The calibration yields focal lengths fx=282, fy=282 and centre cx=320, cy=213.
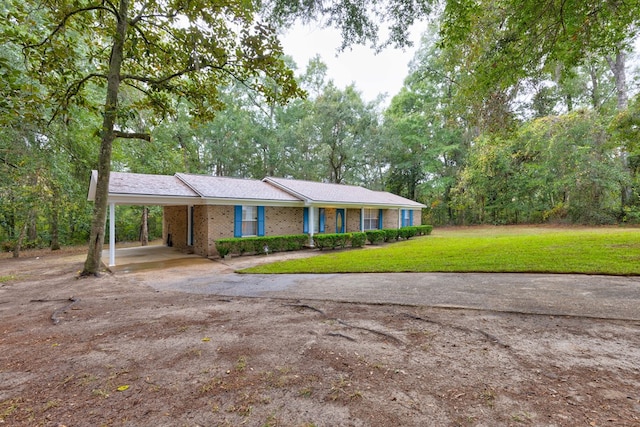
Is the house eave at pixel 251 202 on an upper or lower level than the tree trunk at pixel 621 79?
lower

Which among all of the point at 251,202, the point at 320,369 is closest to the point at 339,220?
the point at 251,202

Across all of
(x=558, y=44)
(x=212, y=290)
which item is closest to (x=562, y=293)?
(x=558, y=44)

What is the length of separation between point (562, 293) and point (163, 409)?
6.22 m

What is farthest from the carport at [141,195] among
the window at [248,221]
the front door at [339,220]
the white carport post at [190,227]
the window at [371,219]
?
the window at [371,219]

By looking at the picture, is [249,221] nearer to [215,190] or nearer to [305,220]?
[215,190]

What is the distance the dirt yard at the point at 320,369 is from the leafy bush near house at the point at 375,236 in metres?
11.9

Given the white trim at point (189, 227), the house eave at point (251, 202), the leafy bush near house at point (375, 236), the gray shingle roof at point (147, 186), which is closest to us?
the gray shingle roof at point (147, 186)

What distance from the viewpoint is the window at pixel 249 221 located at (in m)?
13.5

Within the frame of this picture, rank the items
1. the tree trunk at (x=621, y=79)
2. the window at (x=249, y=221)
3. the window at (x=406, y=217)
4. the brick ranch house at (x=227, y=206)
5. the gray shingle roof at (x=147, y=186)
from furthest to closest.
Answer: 1. the window at (x=406, y=217)
2. the tree trunk at (x=621, y=79)
3. the window at (x=249, y=221)
4. the brick ranch house at (x=227, y=206)
5. the gray shingle roof at (x=147, y=186)

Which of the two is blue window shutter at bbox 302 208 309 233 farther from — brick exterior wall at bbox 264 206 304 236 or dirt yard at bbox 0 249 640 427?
dirt yard at bbox 0 249 640 427

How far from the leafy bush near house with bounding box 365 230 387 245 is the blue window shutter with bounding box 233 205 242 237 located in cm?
716

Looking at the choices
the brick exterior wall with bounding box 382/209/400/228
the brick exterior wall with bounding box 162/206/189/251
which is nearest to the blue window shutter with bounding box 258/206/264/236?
the brick exterior wall with bounding box 162/206/189/251

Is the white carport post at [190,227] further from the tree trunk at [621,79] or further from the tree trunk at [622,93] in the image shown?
the tree trunk at [621,79]

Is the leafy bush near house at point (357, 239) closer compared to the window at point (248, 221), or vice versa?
the window at point (248, 221)
